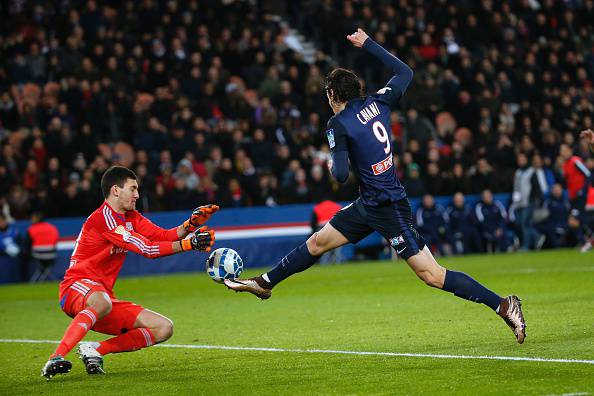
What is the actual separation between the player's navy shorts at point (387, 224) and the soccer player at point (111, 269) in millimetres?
1194

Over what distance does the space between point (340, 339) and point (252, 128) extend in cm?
1533

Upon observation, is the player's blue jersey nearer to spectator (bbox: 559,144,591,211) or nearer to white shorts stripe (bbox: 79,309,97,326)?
white shorts stripe (bbox: 79,309,97,326)

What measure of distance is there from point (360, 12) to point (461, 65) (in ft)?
10.1

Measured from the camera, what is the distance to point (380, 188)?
30.3 ft

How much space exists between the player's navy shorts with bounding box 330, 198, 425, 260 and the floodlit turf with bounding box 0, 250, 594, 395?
923 mm

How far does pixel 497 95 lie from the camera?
29.4m

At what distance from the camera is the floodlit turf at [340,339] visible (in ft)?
25.9

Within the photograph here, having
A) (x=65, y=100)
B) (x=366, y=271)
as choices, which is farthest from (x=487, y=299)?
(x=65, y=100)

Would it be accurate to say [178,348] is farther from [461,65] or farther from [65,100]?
[461,65]

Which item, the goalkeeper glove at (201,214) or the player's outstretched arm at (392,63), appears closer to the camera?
the goalkeeper glove at (201,214)

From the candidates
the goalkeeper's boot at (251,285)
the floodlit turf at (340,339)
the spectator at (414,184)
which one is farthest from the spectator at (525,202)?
the goalkeeper's boot at (251,285)

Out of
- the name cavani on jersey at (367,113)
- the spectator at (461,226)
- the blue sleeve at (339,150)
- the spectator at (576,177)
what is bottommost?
the spectator at (461,226)

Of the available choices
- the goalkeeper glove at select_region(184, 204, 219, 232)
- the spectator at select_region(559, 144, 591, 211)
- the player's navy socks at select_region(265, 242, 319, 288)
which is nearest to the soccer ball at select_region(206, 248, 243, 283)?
the player's navy socks at select_region(265, 242, 319, 288)

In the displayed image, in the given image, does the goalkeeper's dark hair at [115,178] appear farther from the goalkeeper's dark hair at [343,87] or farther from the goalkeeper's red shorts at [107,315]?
the goalkeeper's dark hair at [343,87]
